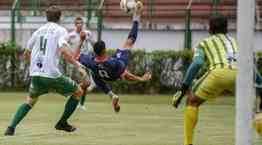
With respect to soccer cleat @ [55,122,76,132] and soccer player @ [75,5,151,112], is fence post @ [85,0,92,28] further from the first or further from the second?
soccer cleat @ [55,122,76,132]

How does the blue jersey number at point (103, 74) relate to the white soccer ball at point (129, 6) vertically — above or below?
below

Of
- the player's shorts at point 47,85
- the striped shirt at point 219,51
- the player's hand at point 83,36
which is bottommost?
the player's shorts at point 47,85

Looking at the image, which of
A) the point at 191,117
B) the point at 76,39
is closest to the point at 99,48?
the point at 76,39

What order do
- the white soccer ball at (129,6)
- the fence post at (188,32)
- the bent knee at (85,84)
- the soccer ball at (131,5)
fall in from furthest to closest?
the fence post at (188,32) < the bent knee at (85,84) < the white soccer ball at (129,6) < the soccer ball at (131,5)

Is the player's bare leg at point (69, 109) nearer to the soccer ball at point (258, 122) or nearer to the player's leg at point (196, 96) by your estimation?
the player's leg at point (196, 96)

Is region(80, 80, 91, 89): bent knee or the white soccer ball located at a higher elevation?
the white soccer ball

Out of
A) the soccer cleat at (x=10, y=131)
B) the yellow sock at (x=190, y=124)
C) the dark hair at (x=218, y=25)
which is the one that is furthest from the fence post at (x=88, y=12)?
the yellow sock at (x=190, y=124)

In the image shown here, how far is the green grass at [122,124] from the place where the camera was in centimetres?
1266

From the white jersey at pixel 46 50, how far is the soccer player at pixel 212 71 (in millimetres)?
2799

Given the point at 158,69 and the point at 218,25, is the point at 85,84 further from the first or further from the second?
the point at 158,69

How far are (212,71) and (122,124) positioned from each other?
4.92 m

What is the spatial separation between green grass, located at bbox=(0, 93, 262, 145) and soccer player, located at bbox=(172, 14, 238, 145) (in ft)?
4.32

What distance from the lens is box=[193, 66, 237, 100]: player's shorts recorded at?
10891 millimetres

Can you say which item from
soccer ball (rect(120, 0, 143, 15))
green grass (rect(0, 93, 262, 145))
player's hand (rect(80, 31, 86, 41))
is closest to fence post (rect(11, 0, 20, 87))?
green grass (rect(0, 93, 262, 145))
